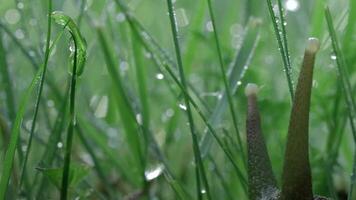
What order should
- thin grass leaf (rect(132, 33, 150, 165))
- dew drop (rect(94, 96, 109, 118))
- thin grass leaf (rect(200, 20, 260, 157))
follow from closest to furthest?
1. thin grass leaf (rect(200, 20, 260, 157))
2. thin grass leaf (rect(132, 33, 150, 165))
3. dew drop (rect(94, 96, 109, 118))

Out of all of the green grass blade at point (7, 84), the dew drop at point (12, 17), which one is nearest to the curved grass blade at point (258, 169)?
the green grass blade at point (7, 84)

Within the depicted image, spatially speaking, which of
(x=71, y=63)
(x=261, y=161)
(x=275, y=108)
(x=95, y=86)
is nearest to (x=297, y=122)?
(x=261, y=161)

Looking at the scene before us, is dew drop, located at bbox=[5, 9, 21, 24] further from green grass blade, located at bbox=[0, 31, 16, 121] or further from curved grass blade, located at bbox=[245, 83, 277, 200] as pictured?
curved grass blade, located at bbox=[245, 83, 277, 200]

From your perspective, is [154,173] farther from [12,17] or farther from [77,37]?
[12,17]

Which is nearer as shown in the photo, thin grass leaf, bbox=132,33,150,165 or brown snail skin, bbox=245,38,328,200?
brown snail skin, bbox=245,38,328,200

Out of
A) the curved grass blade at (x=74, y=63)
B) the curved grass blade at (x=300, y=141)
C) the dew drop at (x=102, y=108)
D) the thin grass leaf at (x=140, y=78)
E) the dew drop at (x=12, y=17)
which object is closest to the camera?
the curved grass blade at (x=300, y=141)

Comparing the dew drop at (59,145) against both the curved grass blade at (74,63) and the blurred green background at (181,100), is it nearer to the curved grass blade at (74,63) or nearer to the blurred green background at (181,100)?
Answer: the blurred green background at (181,100)

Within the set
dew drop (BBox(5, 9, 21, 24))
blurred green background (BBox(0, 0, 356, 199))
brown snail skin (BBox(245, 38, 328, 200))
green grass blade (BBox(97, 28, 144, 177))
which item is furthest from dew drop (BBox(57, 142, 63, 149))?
dew drop (BBox(5, 9, 21, 24))

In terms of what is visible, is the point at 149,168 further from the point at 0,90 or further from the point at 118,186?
the point at 0,90
